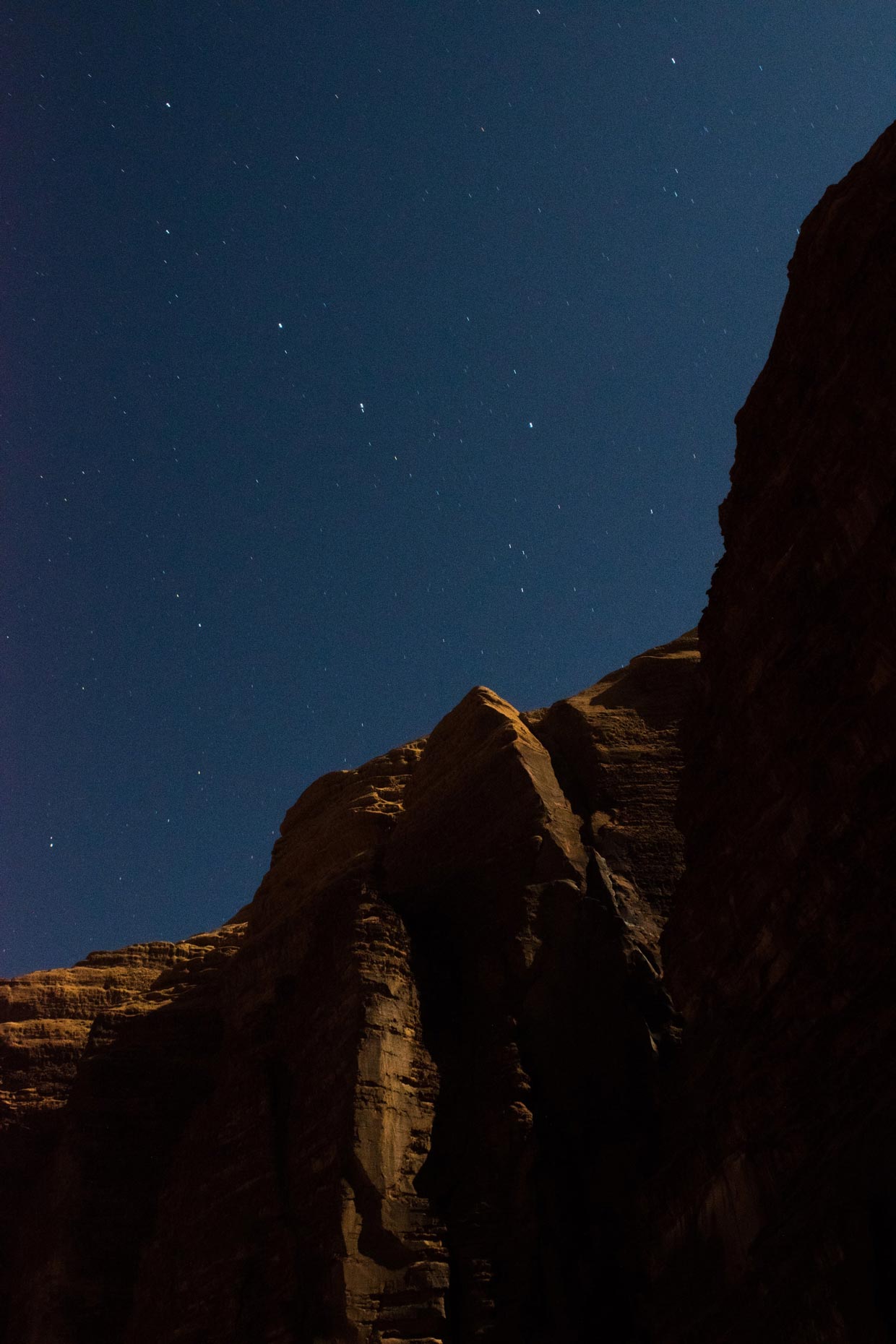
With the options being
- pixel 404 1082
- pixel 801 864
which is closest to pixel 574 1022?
pixel 404 1082

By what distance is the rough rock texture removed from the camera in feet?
50.4

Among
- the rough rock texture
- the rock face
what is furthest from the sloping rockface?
the rough rock texture

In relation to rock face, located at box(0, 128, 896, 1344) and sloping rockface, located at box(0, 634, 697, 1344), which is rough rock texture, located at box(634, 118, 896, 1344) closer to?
rock face, located at box(0, 128, 896, 1344)

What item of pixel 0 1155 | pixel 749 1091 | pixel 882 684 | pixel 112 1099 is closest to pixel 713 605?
pixel 882 684

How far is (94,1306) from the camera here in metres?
34.4

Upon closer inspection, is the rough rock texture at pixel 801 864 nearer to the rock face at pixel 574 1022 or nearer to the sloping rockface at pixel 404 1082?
the rock face at pixel 574 1022

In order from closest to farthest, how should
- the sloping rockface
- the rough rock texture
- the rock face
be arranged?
1. the rough rock texture
2. the rock face
3. the sloping rockface

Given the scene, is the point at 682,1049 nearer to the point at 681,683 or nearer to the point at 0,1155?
the point at 681,683

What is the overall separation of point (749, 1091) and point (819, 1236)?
4.44 metres

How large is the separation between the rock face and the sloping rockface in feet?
0.33

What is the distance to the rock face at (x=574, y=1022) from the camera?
699 inches

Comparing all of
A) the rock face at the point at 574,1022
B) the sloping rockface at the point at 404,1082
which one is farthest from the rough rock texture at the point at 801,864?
the sloping rockface at the point at 404,1082

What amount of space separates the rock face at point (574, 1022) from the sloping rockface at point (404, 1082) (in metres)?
0.10

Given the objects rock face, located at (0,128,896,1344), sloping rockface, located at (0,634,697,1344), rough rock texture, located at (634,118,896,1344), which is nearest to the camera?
rough rock texture, located at (634,118,896,1344)
